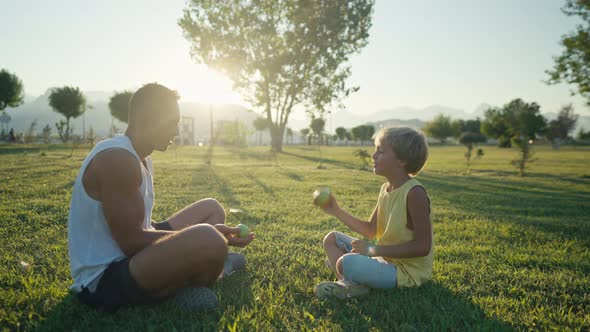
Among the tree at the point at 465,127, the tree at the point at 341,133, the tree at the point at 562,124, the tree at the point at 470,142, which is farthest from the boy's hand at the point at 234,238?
A: the tree at the point at 465,127

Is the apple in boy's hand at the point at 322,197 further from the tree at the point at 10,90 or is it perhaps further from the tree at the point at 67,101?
the tree at the point at 67,101

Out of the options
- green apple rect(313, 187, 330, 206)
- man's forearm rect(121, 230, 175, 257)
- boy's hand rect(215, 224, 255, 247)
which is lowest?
boy's hand rect(215, 224, 255, 247)

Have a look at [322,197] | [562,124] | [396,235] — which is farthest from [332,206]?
[562,124]

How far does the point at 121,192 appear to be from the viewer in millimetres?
2342

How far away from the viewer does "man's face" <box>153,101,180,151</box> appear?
2.74 metres

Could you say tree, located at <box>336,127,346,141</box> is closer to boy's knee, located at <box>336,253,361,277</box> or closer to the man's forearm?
boy's knee, located at <box>336,253,361,277</box>

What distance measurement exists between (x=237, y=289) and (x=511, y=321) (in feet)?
7.34

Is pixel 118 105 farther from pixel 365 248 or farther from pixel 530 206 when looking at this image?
pixel 365 248

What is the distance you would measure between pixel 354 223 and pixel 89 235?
2.26 metres

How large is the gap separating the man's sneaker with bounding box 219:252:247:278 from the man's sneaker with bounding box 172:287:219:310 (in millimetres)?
692

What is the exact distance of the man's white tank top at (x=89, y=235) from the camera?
8.13 ft

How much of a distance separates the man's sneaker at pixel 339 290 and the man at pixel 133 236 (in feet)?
2.96

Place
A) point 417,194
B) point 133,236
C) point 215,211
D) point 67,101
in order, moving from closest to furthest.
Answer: point 133,236 < point 417,194 < point 215,211 < point 67,101

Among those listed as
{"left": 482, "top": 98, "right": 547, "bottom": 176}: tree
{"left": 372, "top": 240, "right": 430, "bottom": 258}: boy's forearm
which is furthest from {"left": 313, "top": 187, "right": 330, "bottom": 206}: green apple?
{"left": 482, "top": 98, "right": 547, "bottom": 176}: tree
